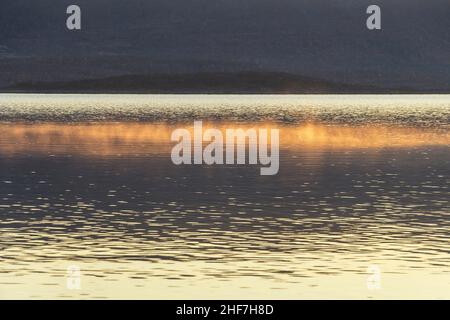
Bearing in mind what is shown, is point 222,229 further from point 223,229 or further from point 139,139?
point 139,139

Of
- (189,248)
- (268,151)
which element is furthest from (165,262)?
(268,151)

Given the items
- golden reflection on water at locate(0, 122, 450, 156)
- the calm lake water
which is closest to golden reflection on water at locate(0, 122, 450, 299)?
the calm lake water

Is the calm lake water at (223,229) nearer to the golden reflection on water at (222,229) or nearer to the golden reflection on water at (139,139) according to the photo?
the golden reflection on water at (222,229)

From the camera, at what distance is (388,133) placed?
395 ft

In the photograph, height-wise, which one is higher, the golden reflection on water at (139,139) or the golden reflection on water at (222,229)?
the golden reflection on water at (222,229)

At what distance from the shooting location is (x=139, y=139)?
103m

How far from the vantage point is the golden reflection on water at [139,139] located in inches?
3506

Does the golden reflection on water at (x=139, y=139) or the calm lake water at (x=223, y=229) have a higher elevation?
the calm lake water at (x=223, y=229)

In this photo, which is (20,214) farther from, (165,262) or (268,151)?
(268,151)

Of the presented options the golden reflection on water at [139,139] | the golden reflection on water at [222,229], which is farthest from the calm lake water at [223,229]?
the golden reflection on water at [139,139]

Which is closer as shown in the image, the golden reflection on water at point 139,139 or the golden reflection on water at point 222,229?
the golden reflection on water at point 222,229

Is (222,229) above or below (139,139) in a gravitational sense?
above

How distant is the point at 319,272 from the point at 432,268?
118 inches

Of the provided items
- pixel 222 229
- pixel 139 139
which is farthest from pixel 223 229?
pixel 139 139
